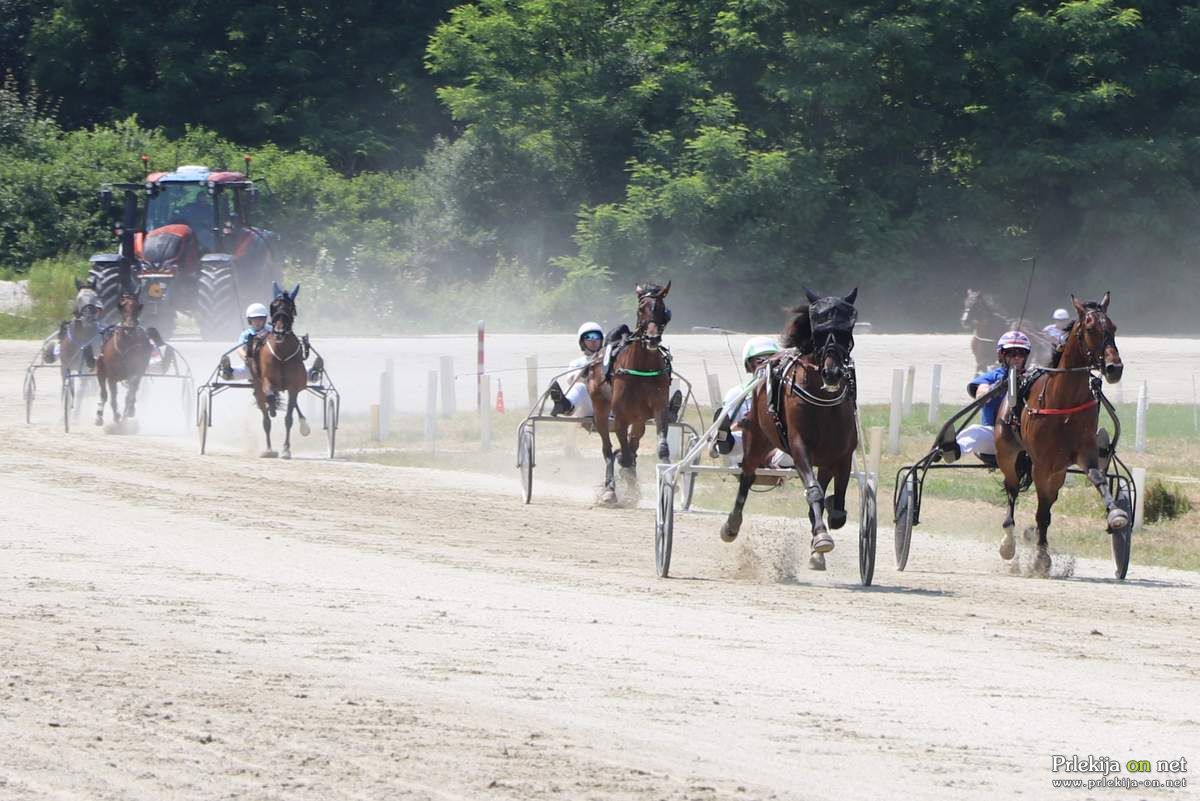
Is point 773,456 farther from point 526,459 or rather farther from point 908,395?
point 908,395

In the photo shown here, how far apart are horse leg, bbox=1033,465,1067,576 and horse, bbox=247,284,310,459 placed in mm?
10591

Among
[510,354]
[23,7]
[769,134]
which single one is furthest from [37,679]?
[23,7]

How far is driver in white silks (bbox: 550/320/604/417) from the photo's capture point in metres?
17.8

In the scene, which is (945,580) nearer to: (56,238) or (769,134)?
(769,134)

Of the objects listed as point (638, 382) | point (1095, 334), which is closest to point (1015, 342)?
point (1095, 334)

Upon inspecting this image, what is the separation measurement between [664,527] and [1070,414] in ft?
9.54

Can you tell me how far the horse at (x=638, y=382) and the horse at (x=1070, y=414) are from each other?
433 cm

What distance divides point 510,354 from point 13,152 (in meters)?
19.9

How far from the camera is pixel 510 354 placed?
31.9 metres

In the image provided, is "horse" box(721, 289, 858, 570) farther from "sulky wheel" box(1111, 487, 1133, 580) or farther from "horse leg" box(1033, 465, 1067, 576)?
"sulky wheel" box(1111, 487, 1133, 580)

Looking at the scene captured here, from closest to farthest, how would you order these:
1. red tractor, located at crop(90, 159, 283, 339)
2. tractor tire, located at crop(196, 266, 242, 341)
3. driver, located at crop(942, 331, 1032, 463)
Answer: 1. driver, located at crop(942, 331, 1032, 463)
2. tractor tire, located at crop(196, 266, 242, 341)
3. red tractor, located at crop(90, 159, 283, 339)

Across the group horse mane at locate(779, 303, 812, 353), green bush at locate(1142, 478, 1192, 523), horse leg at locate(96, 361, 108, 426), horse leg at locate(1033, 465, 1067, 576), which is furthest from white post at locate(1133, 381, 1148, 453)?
horse leg at locate(96, 361, 108, 426)

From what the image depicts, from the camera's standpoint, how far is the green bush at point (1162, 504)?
16.6 m

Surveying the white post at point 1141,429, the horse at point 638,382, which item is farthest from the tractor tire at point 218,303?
the white post at point 1141,429
